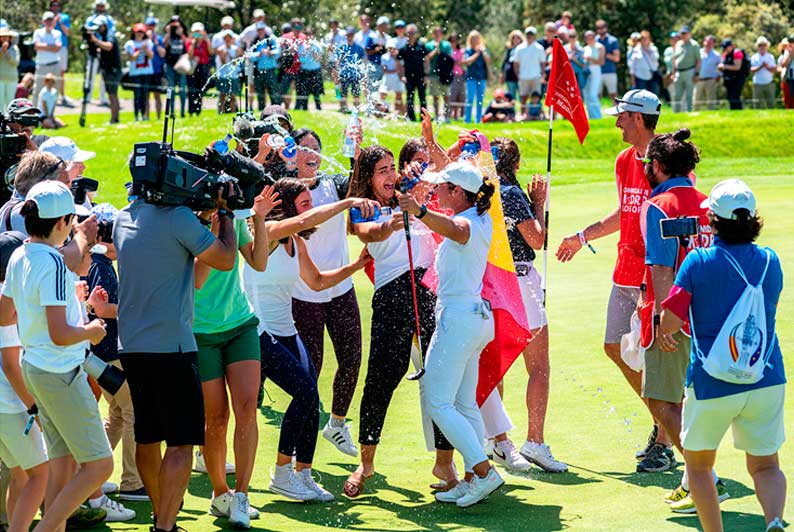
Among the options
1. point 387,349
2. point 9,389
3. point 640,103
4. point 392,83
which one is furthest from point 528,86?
point 9,389

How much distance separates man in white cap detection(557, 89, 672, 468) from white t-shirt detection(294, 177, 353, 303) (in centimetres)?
179

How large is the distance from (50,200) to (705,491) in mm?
3353

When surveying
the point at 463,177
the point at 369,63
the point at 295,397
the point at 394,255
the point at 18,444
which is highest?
the point at 369,63

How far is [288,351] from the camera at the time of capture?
25.3 feet

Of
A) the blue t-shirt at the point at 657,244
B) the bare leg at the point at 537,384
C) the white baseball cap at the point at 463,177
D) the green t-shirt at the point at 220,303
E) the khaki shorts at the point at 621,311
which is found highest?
the white baseball cap at the point at 463,177

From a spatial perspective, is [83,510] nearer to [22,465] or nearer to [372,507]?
[22,465]

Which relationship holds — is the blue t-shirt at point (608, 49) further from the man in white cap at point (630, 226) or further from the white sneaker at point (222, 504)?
the white sneaker at point (222, 504)

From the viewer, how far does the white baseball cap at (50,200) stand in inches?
242

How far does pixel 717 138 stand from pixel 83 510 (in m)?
22.1

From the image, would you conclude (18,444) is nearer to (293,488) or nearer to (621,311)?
(293,488)

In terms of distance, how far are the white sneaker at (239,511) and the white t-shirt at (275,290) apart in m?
1.09

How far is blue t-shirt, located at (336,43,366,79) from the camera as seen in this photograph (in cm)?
1622

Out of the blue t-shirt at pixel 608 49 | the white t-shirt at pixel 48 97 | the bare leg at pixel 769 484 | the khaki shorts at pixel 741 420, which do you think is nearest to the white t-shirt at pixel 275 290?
the khaki shorts at pixel 741 420

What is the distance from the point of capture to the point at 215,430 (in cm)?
721
